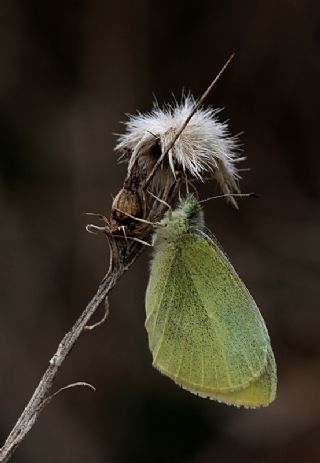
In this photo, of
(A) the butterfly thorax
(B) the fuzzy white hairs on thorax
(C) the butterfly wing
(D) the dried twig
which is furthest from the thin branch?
(C) the butterfly wing

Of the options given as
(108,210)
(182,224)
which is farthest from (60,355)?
(108,210)

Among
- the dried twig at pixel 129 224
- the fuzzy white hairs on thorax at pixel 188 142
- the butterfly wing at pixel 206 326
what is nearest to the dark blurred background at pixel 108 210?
the butterfly wing at pixel 206 326

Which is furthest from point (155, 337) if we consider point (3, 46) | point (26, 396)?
point (3, 46)

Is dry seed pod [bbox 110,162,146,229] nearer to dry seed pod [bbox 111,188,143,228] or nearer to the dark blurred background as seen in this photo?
dry seed pod [bbox 111,188,143,228]

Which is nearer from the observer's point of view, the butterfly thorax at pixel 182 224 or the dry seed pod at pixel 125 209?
the dry seed pod at pixel 125 209

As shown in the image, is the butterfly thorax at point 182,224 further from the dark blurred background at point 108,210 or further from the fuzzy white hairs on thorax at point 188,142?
the dark blurred background at point 108,210

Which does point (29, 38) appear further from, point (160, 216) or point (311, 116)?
point (160, 216)
